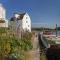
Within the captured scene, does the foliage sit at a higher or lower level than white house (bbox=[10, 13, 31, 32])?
lower

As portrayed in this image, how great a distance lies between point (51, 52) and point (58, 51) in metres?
0.50

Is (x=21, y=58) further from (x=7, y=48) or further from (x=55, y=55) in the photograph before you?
(x=55, y=55)

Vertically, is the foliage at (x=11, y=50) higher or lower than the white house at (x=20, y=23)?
lower

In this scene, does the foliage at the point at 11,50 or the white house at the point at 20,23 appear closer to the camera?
the foliage at the point at 11,50

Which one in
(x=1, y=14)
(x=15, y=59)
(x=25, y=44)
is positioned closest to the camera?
(x=15, y=59)

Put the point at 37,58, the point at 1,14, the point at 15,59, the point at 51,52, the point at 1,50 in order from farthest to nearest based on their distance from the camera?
the point at 1,14 → the point at 51,52 → the point at 37,58 → the point at 1,50 → the point at 15,59

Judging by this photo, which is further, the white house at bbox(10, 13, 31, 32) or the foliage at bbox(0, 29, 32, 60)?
the white house at bbox(10, 13, 31, 32)

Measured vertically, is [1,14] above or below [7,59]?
above

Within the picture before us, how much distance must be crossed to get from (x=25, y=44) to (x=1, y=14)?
69.5 feet

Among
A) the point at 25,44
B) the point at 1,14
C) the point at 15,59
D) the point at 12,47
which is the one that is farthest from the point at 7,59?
the point at 1,14

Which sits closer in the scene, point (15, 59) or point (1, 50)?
point (15, 59)

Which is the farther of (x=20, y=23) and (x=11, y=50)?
(x=20, y=23)

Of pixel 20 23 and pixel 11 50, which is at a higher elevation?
pixel 20 23

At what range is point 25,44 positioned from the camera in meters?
14.1
